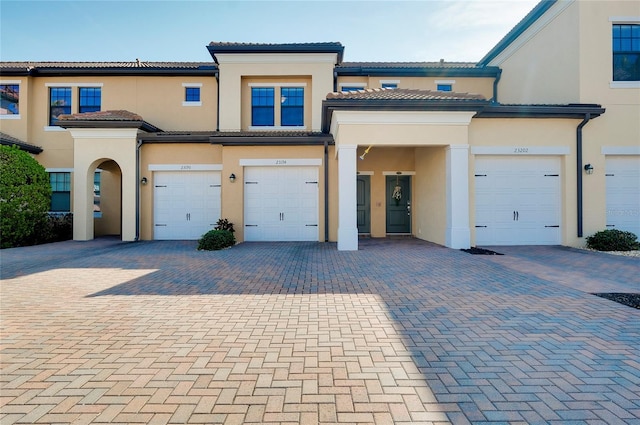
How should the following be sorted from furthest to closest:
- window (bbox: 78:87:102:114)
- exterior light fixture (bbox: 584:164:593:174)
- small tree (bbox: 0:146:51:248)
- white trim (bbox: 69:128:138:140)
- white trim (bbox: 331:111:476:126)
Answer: window (bbox: 78:87:102:114) < white trim (bbox: 69:128:138:140) < small tree (bbox: 0:146:51:248) < exterior light fixture (bbox: 584:164:593:174) < white trim (bbox: 331:111:476:126)

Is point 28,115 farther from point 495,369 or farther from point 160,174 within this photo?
point 495,369

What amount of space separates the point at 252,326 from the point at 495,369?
2.82 meters

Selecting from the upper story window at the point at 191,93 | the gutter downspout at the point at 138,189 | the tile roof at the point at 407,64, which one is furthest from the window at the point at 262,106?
the gutter downspout at the point at 138,189

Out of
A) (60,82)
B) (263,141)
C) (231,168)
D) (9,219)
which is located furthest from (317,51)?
(9,219)

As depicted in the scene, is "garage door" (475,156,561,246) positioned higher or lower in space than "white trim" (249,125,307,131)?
lower

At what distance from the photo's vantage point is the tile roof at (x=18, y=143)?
13.7m

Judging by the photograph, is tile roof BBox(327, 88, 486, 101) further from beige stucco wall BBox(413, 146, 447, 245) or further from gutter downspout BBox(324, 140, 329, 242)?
gutter downspout BBox(324, 140, 329, 242)

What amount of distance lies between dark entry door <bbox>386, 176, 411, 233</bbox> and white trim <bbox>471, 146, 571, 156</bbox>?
396 centimetres

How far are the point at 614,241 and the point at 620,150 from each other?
131 inches

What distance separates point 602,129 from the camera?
11039mm

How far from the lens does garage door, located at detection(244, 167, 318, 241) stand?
42.5 ft

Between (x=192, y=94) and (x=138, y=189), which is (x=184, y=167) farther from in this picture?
(x=192, y=94)

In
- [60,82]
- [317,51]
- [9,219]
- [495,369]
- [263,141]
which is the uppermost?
[317,51]

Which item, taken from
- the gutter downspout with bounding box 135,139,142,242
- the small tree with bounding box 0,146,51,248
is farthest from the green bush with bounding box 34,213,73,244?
the gutter downspout with bounding box 135,139,142,242
